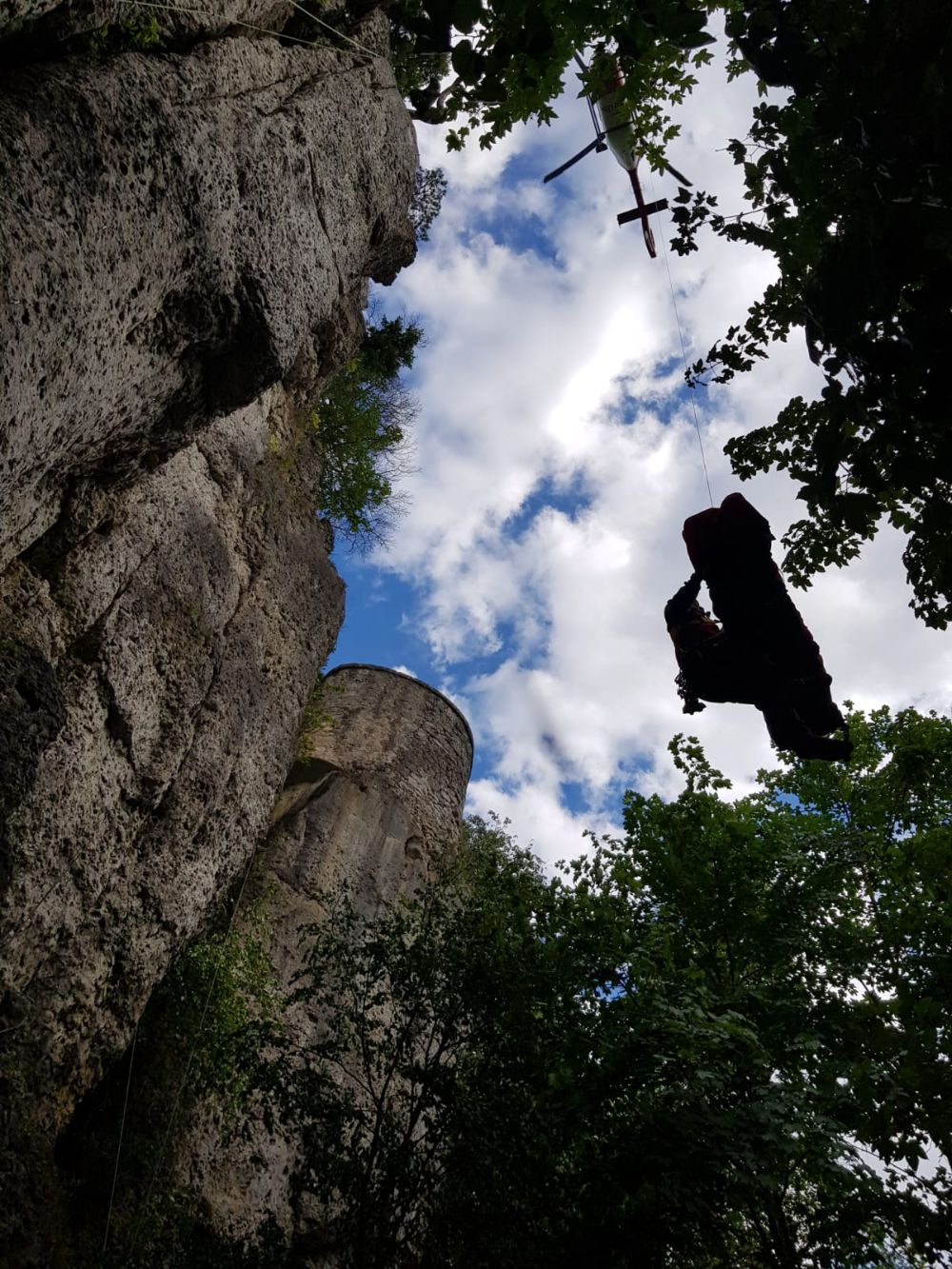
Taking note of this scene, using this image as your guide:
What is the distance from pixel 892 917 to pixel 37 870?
28.7 feet

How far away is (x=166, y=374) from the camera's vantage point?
200 inches

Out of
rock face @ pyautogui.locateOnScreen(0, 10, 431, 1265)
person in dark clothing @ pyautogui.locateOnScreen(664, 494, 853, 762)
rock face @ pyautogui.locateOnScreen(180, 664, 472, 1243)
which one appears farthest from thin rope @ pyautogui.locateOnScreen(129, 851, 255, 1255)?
person in dark clothing @ pyautogui.locateOnScreen(664, 494, 853, 762)

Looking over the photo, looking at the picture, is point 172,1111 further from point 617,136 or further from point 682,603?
point 617,136

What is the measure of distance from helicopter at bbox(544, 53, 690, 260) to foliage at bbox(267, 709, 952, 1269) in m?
4.09

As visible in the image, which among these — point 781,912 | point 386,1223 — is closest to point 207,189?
point 386,1223

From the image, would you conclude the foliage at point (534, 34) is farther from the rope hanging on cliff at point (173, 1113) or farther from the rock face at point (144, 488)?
the rope hanging on cliff at point (173, 1113)

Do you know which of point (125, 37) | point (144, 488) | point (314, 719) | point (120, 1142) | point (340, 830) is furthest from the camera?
point (314, 719)

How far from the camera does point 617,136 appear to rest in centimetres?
824

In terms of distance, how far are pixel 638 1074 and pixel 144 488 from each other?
6.29 metres

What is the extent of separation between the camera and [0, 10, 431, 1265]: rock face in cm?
393

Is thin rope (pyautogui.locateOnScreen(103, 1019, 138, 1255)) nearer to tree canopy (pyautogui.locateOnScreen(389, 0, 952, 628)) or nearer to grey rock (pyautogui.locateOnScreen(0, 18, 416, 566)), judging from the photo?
grey rock (pyautogui.locateOnScreen(0, 18, 416, 566))

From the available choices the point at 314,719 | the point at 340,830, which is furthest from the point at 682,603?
the point at 314,719

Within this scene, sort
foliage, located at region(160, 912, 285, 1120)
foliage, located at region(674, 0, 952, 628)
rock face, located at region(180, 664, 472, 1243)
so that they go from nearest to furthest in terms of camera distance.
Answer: foliage, located at region(674, 0, 952, 628)
foliage, located at region(160, 912, 285, 1120)
rock face, located at region(180, 664, 472, 1243)

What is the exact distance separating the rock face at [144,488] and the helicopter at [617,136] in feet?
7.34
